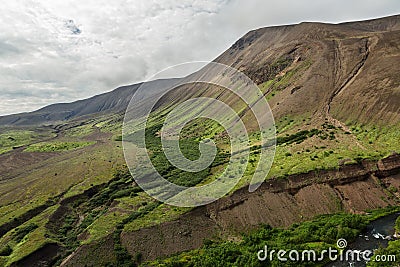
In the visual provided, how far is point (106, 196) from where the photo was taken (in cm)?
6166

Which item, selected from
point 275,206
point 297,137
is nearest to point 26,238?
point 275,206

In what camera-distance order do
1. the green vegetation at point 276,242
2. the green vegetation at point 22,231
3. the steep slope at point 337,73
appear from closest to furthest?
the green vegetation at point 276,242, the green vegetation at point 22,231, the steep slope at point 337,73

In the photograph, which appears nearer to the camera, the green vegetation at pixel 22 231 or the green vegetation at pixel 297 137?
the green vegetation at pixel 22 231

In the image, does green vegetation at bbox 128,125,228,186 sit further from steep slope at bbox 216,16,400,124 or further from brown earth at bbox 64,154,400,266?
steep slope at bbox 216,16,400,124

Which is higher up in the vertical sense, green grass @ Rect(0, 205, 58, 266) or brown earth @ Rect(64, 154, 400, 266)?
brown earth @ Rect(64, 154, 400, 266)

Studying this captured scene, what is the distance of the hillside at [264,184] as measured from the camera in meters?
42.2

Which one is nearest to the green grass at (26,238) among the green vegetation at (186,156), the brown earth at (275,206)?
the brown earth at (275,206)

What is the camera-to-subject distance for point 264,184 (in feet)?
160

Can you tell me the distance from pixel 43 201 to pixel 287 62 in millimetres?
91458

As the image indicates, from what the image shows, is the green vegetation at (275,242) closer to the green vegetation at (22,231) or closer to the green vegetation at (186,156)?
the green vegetation at (186,156)

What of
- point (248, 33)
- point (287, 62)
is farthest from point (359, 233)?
point (248, 33)

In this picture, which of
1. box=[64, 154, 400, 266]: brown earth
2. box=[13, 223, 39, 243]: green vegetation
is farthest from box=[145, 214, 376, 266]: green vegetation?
box=[13, 223, 39, 243]: green vegetation

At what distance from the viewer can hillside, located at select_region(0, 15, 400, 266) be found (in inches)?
1661

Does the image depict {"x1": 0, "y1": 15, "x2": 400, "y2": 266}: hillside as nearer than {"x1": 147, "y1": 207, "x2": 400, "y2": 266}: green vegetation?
No
